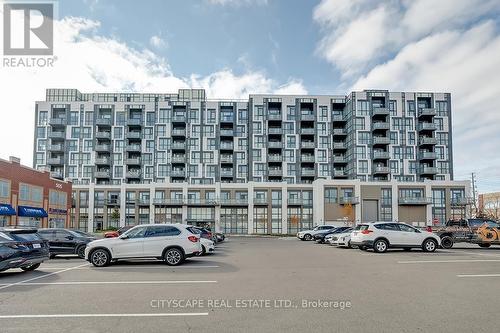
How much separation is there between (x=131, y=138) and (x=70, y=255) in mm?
64539

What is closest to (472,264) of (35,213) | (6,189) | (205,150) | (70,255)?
(70,255)

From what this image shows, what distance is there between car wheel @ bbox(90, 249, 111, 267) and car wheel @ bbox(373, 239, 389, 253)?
12.6 meters

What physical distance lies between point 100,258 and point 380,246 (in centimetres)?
1300

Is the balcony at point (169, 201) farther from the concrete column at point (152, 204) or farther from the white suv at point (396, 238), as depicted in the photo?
the white suv at point (396, 238)

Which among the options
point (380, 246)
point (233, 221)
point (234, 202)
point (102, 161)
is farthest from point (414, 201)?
point (102, 161)

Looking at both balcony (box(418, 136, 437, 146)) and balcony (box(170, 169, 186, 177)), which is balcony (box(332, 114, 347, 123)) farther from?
balcony (box(170, 169, 186, 177))

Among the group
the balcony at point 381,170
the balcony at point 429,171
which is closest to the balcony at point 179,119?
the balcony at point 381,170

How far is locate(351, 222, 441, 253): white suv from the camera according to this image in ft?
64.9

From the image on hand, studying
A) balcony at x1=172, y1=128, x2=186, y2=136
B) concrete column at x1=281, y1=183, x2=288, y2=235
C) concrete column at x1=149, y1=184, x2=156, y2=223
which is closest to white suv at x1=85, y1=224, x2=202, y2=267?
concrete column at x1=281, y1=183, x2=288, y2=235

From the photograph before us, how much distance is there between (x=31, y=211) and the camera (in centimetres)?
4234

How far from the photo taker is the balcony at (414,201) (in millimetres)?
67031

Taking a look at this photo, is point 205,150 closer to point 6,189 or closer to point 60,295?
point 6,189

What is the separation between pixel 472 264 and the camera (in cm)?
1450

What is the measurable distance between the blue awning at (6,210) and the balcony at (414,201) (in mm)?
55964
